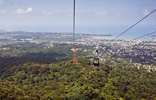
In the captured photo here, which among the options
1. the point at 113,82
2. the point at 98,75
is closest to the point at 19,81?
the point at 98,75

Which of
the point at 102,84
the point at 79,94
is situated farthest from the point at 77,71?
the point at 79,94

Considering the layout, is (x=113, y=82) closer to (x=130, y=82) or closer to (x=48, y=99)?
(x=130, y=82)

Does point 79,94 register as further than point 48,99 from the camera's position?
Yes

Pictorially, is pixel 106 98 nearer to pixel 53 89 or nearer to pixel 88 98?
pixel 88 98

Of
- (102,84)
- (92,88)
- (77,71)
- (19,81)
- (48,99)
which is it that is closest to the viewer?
(48,99)

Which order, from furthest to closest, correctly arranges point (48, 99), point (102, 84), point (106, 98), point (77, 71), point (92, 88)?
1. point (77, 71)
2. point (102, 84)
3. point (92, 88)
4. point (106, 98)
5. point (48, 99)

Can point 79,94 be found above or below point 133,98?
above
